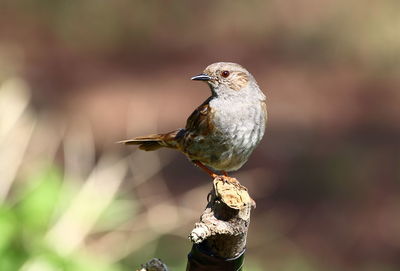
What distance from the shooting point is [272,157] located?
9430 millimetres

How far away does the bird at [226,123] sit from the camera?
146 inches

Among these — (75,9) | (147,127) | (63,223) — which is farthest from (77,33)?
(63,223)

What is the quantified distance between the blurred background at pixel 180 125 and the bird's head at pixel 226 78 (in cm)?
102

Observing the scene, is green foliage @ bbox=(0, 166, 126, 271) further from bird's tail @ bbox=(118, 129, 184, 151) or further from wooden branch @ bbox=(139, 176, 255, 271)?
wooden branch @ bbox=(139, 176, 255, 271)

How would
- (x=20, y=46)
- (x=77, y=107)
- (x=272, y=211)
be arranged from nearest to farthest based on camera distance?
1. (x=272, y=211)
2. (x=77, y=107)
3. (x=20, y=46)

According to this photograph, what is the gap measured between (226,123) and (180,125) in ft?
20.4

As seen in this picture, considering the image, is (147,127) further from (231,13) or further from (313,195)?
(231,13)

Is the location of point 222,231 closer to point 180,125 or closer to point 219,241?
point 219,241

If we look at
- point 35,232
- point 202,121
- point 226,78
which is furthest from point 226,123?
point 35,232

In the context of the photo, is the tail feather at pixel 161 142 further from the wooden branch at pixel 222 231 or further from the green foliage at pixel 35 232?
the wooden branch at pixel 222 231

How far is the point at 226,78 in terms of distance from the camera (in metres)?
3.90

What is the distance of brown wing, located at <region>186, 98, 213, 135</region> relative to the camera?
3.80 m

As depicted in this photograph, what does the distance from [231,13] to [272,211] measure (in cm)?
518

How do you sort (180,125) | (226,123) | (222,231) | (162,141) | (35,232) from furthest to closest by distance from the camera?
1. (180,125)
2. (162,141)
3. (35,232)
4. (226,123)
5. (222,231)
